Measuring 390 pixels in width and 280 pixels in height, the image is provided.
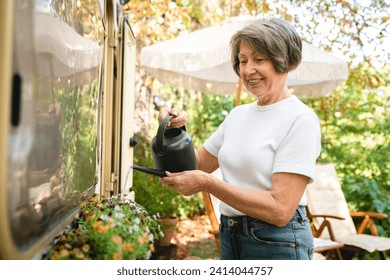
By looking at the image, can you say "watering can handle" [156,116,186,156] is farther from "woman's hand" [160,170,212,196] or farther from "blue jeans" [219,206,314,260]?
"blue jeans" [219,206,314,260]

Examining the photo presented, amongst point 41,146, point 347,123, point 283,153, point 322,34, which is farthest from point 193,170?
point 347,123

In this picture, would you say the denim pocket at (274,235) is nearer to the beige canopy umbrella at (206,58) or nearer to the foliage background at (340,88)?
the beige canopy umbrella at (206,58)

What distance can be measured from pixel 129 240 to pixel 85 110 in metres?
0.69

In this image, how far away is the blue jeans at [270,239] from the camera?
4.29ft

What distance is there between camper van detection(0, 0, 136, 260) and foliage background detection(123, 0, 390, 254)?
8.28ft

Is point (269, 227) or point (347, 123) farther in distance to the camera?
point (347, 123)

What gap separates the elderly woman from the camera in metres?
1.24

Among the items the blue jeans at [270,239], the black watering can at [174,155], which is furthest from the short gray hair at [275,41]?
the blue jeans at [270,239]

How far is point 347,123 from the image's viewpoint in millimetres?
4672

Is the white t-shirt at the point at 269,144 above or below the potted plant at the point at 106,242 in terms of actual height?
above

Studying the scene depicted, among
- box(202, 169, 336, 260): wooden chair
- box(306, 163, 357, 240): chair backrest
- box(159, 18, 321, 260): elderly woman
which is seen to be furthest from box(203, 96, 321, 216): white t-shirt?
box(306, 163, 357, 240): chair backrest

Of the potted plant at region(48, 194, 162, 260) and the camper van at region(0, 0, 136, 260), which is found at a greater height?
the camper van at region(0, 0, 136, 260)

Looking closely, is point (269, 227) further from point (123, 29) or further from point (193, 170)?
point (123, 29)
